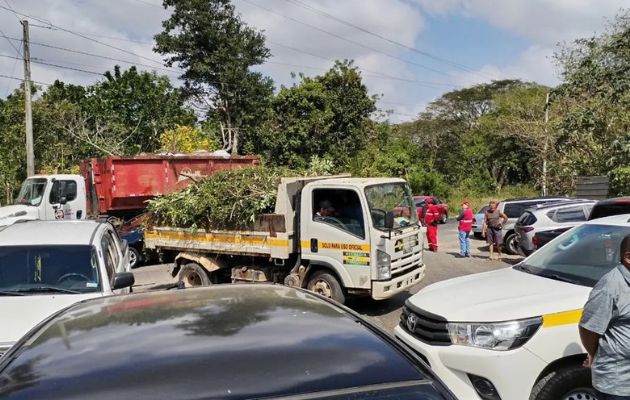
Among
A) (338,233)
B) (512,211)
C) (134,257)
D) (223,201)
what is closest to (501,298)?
(338,233)

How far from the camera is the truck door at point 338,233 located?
892 cm

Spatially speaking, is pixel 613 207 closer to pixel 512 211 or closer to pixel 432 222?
pixel 432 222

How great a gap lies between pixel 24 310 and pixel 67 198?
1284 cm

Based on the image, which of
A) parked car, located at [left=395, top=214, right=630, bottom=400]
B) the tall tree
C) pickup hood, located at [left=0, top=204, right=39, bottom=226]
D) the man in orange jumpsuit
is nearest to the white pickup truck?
parked car, located at [left=395, top=214, right=630, bottom=400]

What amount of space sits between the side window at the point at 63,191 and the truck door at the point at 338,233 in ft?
34.3

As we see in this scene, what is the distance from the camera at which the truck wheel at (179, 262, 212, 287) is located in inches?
418

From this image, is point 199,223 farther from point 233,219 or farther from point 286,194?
point 286,194

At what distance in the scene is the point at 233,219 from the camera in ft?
33.2

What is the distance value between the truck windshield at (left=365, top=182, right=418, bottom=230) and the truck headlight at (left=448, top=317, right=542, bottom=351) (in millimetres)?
4629

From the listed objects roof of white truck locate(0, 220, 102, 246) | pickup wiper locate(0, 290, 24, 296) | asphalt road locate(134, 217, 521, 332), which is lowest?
asphalt road locate(134, 217, 521, 332)

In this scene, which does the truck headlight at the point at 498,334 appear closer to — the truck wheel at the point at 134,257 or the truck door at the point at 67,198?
the truck wheel at the point at 134,257

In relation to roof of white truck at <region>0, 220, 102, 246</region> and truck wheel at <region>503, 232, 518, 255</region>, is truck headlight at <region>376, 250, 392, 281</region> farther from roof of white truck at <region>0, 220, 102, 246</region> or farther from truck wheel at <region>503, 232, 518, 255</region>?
truck wheel at <region>503, 232, 518, 255</region>

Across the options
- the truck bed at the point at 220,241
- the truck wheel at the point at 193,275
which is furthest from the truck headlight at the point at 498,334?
the truck wheel at the point at 193,275

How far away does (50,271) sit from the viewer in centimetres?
601
